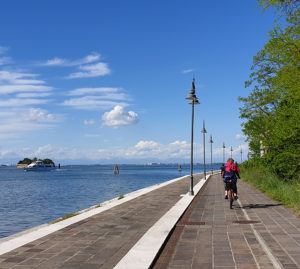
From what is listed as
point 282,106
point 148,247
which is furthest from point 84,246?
point 282,106

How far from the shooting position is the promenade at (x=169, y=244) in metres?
6.22

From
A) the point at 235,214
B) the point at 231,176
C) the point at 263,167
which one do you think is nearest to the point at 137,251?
the point at 235,214

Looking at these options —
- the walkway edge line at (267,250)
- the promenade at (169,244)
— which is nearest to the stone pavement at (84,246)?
the promenade at (169,244)

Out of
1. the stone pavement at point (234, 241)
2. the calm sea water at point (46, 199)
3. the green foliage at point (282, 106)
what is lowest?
the calm sea water at point (46, 199)

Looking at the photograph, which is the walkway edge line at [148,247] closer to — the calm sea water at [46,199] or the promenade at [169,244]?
the promenade at [169,244]

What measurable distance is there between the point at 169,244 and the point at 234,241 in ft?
4.75

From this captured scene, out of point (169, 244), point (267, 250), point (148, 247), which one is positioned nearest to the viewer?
point (267, 250)

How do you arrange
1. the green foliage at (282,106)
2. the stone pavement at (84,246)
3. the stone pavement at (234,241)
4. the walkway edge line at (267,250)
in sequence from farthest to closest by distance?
1. the green foliage at (282,106)
2. the stone pavement at (234,241)
3. the stone pavement at (84,246)
4. the walkway edge line at (267,250)

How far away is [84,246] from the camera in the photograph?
7.39 meters

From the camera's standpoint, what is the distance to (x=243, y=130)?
31047mm

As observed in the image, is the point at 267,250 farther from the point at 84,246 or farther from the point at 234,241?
the point at 84,246

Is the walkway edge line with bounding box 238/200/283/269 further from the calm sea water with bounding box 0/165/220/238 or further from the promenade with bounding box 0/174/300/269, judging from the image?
the calm sea water with bounding box 0/165/220/238

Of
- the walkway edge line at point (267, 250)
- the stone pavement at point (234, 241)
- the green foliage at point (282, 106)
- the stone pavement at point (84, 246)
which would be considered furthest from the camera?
the green foliage at point (282, 106)

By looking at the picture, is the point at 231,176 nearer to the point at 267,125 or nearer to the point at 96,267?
the point at 96,267
